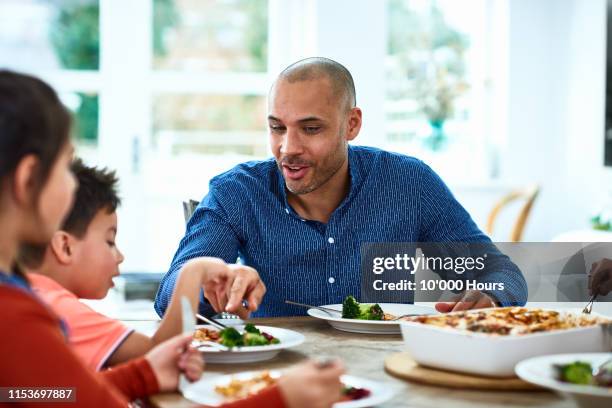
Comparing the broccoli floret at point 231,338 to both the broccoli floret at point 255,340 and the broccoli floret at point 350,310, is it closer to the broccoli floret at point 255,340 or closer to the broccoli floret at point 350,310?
the broccoli floret at point 255,340

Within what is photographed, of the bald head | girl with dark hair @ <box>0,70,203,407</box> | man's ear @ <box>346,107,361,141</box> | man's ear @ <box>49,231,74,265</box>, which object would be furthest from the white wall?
girl with dark hair @ <box>0,70,203,407</box>

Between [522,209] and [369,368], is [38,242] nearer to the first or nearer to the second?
[369,368]

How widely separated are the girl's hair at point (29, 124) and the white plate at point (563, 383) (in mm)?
693

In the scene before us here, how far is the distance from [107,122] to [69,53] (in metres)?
0.48

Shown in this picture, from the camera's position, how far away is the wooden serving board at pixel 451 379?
138 centimetres

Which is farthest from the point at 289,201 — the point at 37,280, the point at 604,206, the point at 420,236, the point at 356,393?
the point at 604,206

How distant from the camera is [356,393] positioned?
1308 mm

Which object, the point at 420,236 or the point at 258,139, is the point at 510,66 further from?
the point at 420,236

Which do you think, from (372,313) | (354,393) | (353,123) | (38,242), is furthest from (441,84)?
(38,242)

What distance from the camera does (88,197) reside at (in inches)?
68.2

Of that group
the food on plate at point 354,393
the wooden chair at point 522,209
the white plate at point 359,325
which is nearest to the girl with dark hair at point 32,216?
the food on plate at point 354,393

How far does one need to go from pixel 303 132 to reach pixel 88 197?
858 mm

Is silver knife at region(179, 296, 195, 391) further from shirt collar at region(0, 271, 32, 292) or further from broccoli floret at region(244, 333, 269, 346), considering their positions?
shirt collar at region(0, 271, 32, 292)

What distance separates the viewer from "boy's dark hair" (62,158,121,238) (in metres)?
1.70
